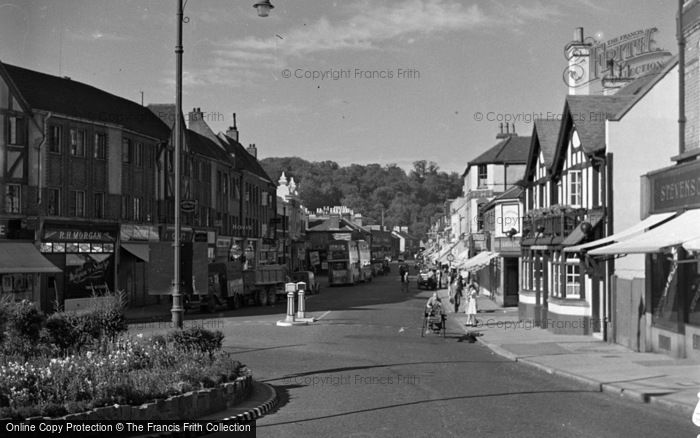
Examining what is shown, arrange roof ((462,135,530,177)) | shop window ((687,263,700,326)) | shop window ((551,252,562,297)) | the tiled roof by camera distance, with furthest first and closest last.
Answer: roof ((462,135,530,177)), the tiled roof, shop window ((551,252,562,297)), shop window ((687,263,700,326))

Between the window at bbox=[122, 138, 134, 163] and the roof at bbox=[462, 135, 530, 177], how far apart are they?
97.6 ft

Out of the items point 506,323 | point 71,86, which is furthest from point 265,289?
point 506,323

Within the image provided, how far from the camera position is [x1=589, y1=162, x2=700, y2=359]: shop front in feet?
62.0

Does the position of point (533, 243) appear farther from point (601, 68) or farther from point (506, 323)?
point (601, 68)

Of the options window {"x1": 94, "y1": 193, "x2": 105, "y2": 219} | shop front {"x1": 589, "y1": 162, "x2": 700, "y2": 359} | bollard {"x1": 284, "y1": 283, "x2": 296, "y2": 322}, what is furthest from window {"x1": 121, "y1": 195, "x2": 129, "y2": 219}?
shop front {"x1": 589, "y1": 162, "x2": 700, "y2": 359}

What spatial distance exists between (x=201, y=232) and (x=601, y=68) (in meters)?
31.7

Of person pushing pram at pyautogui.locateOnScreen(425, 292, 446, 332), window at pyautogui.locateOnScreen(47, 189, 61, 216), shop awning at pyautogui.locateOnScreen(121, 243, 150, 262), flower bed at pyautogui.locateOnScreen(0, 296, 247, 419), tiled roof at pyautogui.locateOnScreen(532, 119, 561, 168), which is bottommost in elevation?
person pushing pram at pyautogui.locateOnScreen(425, 292, 446, 332)

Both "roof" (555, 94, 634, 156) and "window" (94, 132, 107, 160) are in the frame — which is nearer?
"roof" (555, 94, 634, 156)

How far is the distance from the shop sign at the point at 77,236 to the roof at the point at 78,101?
5.84 meters

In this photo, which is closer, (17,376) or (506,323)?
(17,376)

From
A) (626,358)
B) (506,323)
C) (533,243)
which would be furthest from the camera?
(506,323)

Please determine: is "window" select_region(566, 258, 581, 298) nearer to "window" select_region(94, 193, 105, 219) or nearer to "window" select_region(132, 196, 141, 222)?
"window" select_region(94, 193, 105, 219)

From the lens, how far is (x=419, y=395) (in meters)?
14.8

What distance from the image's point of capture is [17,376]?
1119 cm
